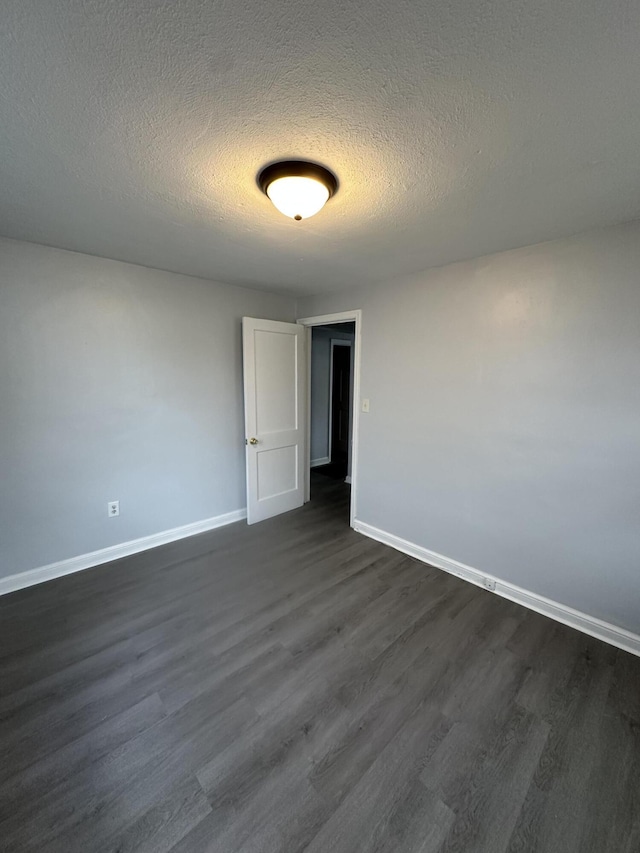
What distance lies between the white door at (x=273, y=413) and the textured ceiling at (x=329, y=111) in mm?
1452

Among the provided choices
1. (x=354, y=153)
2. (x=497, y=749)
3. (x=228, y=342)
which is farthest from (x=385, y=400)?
(x=497, y=749)

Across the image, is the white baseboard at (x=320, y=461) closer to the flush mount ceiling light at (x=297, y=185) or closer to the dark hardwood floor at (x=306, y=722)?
the dark hardwood floor at (x=306, y=722)

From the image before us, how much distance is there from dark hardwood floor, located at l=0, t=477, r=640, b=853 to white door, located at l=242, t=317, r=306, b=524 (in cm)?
117

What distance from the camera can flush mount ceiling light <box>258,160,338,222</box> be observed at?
1294 mm

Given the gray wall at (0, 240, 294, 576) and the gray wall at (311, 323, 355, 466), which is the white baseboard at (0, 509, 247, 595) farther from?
the gray wall at (311, 323, 355, 466)

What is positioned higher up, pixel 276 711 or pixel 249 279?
pixel 249 279

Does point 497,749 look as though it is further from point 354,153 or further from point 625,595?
point 354,153

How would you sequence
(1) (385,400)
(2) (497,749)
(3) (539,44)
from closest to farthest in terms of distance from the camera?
(3) (539,44), (2) (497,749), (1) (385,400)

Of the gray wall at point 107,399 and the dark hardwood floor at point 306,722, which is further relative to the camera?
the gray wall at point 107,399

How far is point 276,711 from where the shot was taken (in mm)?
1509

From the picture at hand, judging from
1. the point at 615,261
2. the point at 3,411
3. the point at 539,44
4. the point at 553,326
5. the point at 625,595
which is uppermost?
the point at 539,44

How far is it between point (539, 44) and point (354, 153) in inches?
23.0

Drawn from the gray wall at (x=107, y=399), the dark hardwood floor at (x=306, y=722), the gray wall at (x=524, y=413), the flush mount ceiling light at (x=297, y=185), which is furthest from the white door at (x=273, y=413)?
the flush mount ceiling light at (x=297, y=185)

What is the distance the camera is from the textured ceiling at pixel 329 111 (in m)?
0.78
